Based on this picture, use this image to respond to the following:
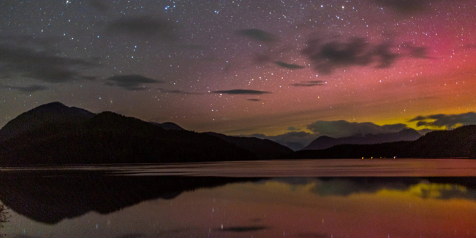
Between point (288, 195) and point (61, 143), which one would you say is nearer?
point (288, 195)

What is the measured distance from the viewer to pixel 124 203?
23.6 metres

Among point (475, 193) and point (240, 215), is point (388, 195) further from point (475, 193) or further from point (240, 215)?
point (240, 215)

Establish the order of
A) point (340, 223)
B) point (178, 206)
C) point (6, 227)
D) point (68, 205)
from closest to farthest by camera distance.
Answer: point (340, 223)
point (6, 227)
point (178, 206)
point (68, 205)

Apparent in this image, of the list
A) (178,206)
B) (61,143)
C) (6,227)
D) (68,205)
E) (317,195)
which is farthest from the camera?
(61,143)

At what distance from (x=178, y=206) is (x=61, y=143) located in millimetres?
189479

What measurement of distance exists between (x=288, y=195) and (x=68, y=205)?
1535 centimetres

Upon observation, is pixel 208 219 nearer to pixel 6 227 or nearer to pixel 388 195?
pixel 6 227

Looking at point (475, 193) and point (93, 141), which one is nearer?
point (475, 193)

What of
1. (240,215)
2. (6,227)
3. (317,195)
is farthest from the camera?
(317,195)

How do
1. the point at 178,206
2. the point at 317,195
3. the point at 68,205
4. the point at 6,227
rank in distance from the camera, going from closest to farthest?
the point at 6,227
the point at 178,206
the point at 68,205
the point at 317,195

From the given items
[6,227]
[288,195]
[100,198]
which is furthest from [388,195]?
[6,227]

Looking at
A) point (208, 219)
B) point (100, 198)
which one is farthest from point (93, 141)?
point (208, 219)

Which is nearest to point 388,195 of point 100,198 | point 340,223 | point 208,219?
point 340,223

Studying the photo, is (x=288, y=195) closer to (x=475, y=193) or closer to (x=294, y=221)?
(x=294, y=221)
